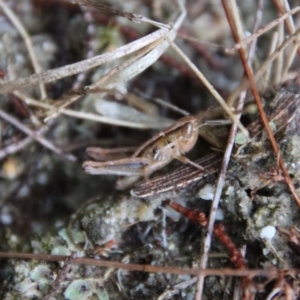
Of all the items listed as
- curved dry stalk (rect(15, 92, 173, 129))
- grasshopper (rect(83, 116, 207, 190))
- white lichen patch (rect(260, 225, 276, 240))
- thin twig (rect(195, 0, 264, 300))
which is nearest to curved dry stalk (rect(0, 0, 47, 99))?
curved dry stalk (rect(15, 92, 173, 129))

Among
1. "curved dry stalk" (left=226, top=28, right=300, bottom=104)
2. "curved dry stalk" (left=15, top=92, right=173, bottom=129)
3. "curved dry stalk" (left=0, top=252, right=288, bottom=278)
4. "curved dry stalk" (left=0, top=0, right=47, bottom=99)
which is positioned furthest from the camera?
"curved dry stalk" (left=0, top=0, right=47, bottom=99)

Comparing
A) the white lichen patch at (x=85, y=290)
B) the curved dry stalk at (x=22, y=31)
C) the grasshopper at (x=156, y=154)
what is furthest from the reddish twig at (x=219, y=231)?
the curved dry stalk at (x=22, y=31)

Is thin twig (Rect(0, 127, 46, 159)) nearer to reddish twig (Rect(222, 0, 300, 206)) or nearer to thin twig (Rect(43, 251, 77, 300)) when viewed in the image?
thin twig (Rect(43, 251, 77, 300))

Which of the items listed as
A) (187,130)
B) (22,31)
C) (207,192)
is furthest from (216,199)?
(22,31)

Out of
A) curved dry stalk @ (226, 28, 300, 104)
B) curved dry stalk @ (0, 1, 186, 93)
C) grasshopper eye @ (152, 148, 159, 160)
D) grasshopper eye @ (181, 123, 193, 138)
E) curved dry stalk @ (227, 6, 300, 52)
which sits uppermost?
curved dry stalk @ (0, 1, 186, 93)

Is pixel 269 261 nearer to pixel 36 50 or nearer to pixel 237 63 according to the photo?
pixel 237 63
